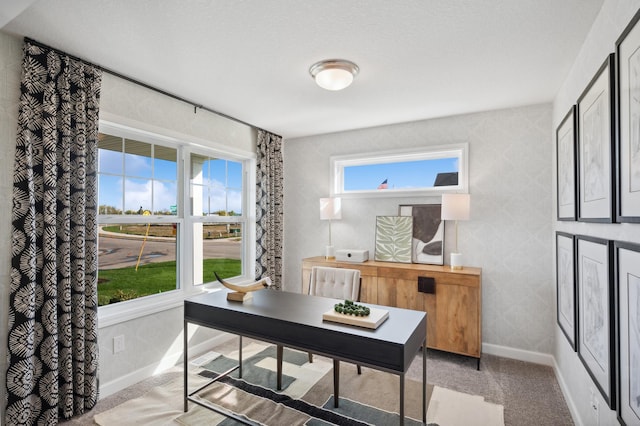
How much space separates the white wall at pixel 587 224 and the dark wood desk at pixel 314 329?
964mm

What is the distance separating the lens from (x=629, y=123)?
1283mm

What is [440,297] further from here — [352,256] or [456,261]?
[352,256]

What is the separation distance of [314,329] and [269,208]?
2522mm

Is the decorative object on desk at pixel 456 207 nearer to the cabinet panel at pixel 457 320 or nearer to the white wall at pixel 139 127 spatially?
the cabinet panel at pixel 457 320

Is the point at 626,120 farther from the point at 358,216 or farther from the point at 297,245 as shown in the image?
the point at 297,245

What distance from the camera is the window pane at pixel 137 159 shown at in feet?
9.29

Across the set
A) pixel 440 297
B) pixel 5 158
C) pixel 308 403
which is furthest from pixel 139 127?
pixel 440 297

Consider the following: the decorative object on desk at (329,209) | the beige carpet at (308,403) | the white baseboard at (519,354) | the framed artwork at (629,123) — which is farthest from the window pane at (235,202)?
the framed artwork at (629,123)

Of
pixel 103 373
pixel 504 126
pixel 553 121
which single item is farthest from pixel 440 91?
pixel 103 373

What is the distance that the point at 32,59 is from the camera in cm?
207

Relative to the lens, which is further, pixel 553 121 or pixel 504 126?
pixel 504 126

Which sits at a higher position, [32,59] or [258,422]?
[32,59]

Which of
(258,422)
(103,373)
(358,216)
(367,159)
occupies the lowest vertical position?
(258,422)

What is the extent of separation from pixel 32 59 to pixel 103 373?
2230mm
